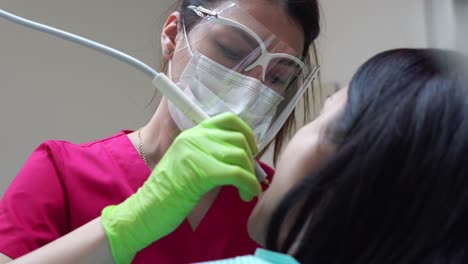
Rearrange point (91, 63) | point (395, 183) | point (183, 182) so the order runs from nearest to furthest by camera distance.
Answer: point (395, 183) < point (183, 182) < point (91, 63)

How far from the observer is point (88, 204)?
1.14m

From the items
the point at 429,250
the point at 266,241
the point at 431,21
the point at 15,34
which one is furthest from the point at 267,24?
the point at 15,34

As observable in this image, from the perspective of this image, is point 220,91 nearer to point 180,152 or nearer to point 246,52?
point 246,52

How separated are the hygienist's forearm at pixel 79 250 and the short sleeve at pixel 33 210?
12 centimetres

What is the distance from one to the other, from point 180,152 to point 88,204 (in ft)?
1.05

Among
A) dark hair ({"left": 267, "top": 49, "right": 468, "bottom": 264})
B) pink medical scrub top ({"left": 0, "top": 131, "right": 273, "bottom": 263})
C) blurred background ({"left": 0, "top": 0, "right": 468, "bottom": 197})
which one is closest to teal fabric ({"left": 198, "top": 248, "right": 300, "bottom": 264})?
dark hair ({"left": 267, "top": 49, "right": 468, "bottom": 264})

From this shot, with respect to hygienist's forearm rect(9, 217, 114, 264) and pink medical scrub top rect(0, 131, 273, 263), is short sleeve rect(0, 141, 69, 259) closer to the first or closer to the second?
pink medical scrub top rect(0, 131, 273, 263)

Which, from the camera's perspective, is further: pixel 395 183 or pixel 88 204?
pixel 88 204

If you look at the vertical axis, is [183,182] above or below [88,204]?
above

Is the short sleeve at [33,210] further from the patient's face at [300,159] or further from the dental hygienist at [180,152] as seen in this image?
the patient's face at [300,159]

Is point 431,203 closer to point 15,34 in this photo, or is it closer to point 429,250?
point 429,250

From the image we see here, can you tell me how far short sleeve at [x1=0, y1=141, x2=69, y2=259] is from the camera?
1.06m

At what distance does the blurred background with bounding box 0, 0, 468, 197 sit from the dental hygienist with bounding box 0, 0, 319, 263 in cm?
59

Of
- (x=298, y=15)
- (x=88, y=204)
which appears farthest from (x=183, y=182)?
(x=298, y=15)
